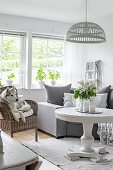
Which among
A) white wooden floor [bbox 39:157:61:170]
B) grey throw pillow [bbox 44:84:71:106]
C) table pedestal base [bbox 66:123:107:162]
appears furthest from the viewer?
grey throw pillow [bbox 44:84:71:106]

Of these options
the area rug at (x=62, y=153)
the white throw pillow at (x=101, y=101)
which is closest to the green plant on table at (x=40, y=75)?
the white throw pillow at (x=101, y=101)

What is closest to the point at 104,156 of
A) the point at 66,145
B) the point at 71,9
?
the point at 66,145

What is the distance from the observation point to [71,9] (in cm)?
517

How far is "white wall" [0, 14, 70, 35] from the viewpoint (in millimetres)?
5656

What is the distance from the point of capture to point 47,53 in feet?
21.0

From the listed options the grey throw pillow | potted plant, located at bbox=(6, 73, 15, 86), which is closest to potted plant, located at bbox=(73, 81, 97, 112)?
the grey throw pillow

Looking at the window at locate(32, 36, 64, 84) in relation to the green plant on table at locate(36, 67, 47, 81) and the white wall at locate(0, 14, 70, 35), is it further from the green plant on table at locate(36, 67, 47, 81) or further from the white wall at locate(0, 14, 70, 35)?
the white wall at locate(0, 14, 70, 35)

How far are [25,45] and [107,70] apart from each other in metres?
1.99

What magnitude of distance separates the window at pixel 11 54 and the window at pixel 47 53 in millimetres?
340

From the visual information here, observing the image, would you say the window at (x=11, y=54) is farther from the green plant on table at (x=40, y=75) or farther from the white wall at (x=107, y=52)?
the white wall at (x=107, y=52)

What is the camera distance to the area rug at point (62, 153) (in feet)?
10.6

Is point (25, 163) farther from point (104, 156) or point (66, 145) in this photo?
point (66, 145)

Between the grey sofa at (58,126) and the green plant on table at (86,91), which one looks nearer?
the green plant on table at (86,91)

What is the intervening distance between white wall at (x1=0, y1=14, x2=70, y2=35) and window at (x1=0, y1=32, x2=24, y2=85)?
0.76 ft
